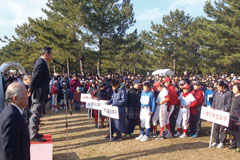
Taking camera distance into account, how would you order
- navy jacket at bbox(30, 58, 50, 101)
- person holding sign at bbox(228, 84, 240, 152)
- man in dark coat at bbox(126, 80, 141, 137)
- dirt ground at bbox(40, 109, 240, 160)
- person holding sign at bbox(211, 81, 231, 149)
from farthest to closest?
man in dark coat at bbox(126, 80, 141, 137) → person holding sign at bbox(211, 81, 231, 149) → person holding sign at bbox(228, 84, 240, 152) → dirt ground at bbox(40, 109, 240, 160) → navy jacket at bbox(30, 58, 50, 101)

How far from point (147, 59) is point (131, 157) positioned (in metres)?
42.3

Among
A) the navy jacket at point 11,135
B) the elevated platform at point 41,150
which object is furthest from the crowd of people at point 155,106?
the navy jacket at point 11,135

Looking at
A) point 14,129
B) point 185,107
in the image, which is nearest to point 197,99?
point 185,107

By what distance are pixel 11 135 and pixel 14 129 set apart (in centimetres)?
6

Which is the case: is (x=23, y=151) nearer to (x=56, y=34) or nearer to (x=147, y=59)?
(x=56, y=34)

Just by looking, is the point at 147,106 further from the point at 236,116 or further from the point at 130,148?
the point at 236,116

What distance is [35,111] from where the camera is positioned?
15.8ft

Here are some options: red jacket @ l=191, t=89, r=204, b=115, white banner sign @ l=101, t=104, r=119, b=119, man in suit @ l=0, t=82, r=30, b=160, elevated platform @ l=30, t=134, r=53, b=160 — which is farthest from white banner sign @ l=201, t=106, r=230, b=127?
man in suit @ l=0, t=82, r=30, b=160

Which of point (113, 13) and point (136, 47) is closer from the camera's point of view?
point (113, 13)

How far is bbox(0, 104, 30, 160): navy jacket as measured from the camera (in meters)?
2.17

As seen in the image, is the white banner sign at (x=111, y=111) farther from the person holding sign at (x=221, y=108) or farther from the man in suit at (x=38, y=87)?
the person holding sign at (x=221, y=108)

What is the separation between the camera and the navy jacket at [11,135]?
2172 mm

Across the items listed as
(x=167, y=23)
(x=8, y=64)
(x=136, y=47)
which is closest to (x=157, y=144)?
(x=8, y=64)

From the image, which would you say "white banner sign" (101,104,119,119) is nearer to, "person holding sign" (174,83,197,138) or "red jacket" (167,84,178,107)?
"red jacket" (167,84,178,107)
